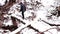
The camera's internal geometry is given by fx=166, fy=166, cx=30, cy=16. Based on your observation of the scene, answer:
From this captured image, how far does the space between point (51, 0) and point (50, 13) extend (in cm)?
293

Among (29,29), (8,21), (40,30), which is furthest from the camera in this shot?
(8,21)

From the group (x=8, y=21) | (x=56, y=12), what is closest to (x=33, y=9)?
(x=56, y=12)

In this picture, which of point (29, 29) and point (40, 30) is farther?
point (29, 29)

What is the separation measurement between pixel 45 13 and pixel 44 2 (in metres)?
2.31

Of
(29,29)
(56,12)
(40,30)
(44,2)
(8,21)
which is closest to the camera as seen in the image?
(40,30)

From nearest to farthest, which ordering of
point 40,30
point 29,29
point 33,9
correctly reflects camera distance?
point 40,30, point 29,29, point 33,9

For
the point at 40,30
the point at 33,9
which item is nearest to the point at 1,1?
the point at 33,9

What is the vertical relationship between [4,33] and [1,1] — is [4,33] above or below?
below

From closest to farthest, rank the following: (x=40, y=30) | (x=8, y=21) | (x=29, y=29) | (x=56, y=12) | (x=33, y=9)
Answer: (x=40, y=30)
(x=29, y=29)
(x=8, y=21)
(x=56, y=12)
(x=33, y=9)

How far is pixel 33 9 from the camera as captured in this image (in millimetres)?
10227

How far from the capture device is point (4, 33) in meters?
7.22

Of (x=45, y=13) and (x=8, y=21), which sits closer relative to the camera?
(x=8, y=21)

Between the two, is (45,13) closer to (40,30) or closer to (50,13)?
(50,13)

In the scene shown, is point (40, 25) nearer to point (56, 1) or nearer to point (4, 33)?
point (4, 33)
